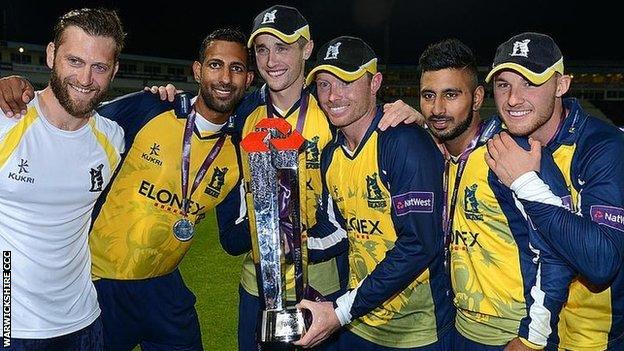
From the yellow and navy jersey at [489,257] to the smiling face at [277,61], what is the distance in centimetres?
101

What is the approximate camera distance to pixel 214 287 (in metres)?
6.58

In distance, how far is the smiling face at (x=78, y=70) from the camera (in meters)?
2.50

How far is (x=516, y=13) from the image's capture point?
3744cm

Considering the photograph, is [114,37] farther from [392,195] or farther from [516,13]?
[516,13]

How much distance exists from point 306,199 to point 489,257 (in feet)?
2.92

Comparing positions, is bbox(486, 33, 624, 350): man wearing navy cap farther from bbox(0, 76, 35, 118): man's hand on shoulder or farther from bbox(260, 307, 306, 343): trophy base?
bbox(0, 76, 35, 118): man's hand on shoulder

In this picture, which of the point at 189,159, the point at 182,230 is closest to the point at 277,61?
the point at 189,159

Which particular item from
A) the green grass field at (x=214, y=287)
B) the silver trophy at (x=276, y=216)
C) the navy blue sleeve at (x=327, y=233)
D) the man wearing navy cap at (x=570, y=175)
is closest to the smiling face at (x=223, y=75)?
the navy blue sleeve at (x=327, y=233)

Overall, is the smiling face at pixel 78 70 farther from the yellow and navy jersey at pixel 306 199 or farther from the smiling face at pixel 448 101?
the smiling face at pixel 448 101

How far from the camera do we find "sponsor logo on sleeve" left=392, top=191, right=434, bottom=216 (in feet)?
8.51

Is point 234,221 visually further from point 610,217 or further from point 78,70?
point 610,217

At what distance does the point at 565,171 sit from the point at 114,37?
75.7 inches

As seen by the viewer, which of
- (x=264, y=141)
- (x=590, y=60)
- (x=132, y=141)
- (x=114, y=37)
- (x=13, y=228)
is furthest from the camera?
(x=590, y=60)

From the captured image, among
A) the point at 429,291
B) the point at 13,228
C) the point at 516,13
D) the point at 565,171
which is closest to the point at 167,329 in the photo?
the point at 13,228
